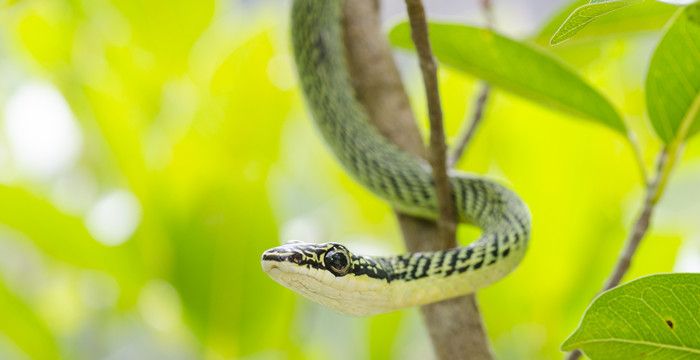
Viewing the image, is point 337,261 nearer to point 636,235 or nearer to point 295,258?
point 295,258

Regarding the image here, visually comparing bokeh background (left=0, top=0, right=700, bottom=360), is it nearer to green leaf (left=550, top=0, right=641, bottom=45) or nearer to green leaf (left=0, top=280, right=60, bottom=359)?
green leaf (left=0, top=280, right=60, bottom=359)

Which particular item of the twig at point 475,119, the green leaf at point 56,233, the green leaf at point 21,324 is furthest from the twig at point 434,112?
the green leaf at point 21,324

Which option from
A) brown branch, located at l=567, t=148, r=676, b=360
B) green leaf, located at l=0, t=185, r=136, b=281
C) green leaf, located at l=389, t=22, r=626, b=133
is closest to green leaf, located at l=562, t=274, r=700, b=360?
brown branch, located at l=567, t=148, r=676, b=360

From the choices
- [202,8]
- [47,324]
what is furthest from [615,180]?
[47,324]

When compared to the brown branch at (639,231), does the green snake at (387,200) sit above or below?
above

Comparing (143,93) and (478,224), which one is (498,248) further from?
(143,93)

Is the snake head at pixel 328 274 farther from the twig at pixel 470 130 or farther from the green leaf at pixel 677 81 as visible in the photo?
the green leaf at pixel 677 81

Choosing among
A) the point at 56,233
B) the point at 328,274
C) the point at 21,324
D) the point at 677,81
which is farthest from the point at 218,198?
the point at 677,81
